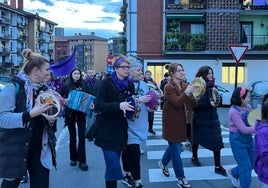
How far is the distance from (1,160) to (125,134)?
1.75 m

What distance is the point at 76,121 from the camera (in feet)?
26.9

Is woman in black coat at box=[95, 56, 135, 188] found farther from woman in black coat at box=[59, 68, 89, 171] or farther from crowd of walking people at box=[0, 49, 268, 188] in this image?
woman in black coat at box=[59, 68, 89, 171]

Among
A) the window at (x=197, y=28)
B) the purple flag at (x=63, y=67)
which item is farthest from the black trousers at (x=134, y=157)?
the window at (x=197, y=28)

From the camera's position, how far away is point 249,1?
35.9 metres

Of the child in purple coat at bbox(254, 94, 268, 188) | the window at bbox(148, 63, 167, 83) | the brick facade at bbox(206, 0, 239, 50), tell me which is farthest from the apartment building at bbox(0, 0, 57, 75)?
the child in purple coat at bbox(254, 94, 268, 188)

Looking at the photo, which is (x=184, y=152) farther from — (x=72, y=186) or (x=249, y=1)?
(x=249, y=1)

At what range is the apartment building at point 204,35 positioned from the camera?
35000mm

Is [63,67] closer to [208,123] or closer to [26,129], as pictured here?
[208,123]

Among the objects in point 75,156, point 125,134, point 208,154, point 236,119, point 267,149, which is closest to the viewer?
point 267,149

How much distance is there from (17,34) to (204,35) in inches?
2979

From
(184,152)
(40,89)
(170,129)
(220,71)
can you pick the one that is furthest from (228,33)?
(40,89)

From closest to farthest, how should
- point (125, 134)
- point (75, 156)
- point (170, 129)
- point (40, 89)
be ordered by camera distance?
point (40, 89) → point (125, 134) → point (170, 129) → point (75, 156)

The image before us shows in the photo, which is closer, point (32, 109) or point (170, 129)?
point (32, 109)

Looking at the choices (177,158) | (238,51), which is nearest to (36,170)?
(177,158)
